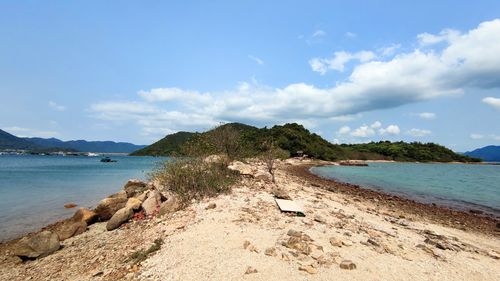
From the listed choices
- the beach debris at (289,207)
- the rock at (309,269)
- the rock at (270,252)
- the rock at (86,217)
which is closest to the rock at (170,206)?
the rock at (86,217)

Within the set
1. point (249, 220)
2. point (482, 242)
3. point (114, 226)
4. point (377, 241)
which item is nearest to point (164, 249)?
point (249, 220)

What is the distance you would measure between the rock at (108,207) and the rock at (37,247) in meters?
3.79

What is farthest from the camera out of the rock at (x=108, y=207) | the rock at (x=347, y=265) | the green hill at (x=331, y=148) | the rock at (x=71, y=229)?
the green hill at (x=331, y=148)

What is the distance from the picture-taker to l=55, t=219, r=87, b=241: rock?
12.0 meters

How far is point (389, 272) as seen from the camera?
6.86 m

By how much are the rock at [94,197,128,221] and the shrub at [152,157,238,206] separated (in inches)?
87.7

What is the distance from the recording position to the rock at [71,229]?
11991mm

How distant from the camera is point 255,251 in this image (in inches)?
298

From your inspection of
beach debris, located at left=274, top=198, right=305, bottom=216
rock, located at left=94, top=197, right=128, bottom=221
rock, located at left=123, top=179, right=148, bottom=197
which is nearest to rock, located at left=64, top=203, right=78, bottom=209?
rock, located at left=123, top=179, right=148, bottom=197

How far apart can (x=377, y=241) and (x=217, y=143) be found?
55.6ft

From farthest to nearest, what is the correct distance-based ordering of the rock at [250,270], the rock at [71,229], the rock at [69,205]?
the rock at [69,205] < the rock at [71,229] < the rock at [250,270]

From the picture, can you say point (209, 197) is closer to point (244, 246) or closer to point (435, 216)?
point (244, 246)

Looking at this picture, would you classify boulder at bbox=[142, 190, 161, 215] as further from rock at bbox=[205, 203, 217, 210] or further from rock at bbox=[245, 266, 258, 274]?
rock at bbox=[245, 266, 258, 274]

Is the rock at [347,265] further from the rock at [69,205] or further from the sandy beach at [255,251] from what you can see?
the rock at [69,205]
